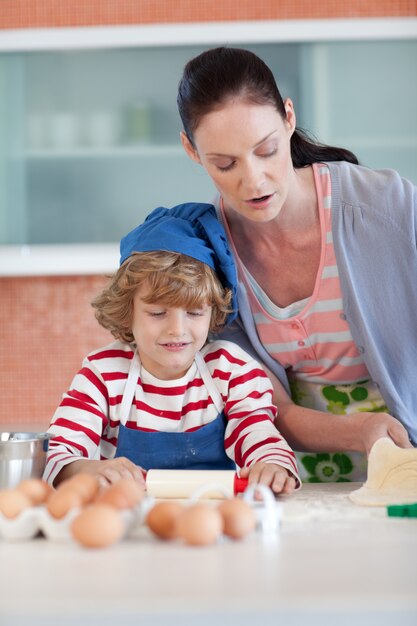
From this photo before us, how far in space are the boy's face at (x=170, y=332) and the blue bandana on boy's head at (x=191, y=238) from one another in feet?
0.23

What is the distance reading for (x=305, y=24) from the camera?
282 centimetres

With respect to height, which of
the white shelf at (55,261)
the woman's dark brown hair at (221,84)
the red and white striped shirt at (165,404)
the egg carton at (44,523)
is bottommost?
the white shelf at (55,261)

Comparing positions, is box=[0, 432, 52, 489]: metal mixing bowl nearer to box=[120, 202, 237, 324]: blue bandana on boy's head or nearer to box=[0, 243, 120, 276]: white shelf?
box=[120, 202, 237, 324]: blue bandana on boy's head

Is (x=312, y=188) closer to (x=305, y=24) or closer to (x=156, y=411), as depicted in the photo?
(x=156, y=411)

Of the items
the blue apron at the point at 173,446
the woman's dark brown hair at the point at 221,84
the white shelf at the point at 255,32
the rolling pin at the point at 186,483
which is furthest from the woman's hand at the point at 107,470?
the white shelf at the point at 255,32

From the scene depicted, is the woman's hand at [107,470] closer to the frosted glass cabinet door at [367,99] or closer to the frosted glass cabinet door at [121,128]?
the frosted glass cabinet door at [121,128]

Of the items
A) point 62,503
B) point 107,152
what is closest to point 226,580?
point 62,503

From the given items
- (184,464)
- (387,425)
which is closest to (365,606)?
(387,425)

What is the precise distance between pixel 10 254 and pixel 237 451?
172 centimetres

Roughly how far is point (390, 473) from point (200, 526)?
1.28 feet

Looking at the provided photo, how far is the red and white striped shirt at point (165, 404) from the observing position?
4.44ft

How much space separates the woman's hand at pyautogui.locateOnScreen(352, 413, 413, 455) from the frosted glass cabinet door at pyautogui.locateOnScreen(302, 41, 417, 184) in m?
1.73

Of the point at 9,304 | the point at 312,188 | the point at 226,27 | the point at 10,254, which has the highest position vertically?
the point at 226,27

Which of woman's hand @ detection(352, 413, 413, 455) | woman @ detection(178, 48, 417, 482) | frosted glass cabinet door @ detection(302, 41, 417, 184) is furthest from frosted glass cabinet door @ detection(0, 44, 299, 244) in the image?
woman's hand @ detection(352, 413, 413, 455)
